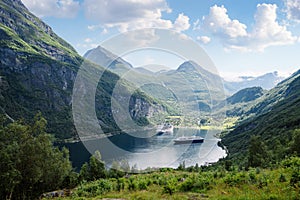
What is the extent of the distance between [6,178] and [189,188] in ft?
63.8

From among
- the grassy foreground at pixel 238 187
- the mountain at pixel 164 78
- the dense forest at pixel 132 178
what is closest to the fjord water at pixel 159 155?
the mountain at pixel 164 78

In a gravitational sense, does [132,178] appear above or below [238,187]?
below

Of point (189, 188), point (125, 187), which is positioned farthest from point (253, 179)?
point (125, 187)

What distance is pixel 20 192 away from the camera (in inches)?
1197

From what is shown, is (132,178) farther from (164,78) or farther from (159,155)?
(159,155)

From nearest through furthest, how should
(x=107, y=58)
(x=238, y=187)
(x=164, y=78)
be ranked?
(x=238, y=187)
(x=107, y=58)
(x=164, y=78)

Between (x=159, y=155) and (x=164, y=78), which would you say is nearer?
(x=164, y=78)

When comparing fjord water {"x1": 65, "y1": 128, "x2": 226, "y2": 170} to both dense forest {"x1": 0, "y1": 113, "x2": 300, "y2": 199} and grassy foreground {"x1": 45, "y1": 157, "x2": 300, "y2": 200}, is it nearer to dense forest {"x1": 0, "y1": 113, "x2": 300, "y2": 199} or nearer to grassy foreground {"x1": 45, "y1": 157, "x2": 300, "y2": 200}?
dense forest {"x1": 0, "y1": 113, "x2": 300, "y2": 199}

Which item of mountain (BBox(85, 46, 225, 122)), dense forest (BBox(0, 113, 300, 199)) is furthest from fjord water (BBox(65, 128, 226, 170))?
dense forest (BBox(0, 113, 300, 199))

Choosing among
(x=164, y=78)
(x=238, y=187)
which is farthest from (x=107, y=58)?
(x=238, y=187)

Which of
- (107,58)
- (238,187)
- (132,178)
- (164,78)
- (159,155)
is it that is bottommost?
(159,155)

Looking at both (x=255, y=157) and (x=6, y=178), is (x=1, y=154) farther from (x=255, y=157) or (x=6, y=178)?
(x=255, y=157)

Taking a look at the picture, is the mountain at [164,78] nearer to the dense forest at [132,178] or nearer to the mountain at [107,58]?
the mountain at [107,58]

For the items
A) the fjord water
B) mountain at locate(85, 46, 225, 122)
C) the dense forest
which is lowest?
the fjord water
